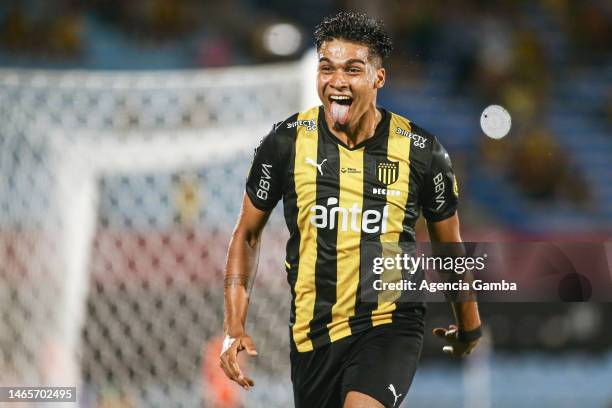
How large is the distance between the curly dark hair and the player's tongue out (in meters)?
0.25

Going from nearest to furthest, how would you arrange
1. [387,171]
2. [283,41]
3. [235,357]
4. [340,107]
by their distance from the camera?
[235,357], [340,107], [387,171], [283,41]

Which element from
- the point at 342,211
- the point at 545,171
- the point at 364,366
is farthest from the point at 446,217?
the point at 545,171

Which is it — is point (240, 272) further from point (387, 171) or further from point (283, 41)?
point (283, 41)

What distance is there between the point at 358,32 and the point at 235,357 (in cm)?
136

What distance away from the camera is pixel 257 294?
615 cm

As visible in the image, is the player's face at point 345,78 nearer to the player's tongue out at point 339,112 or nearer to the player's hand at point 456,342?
the player's tongue out at point 339,112

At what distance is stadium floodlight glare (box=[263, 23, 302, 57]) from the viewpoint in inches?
366

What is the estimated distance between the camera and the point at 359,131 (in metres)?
3.94

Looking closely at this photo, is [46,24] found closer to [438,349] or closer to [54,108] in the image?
[54,108]

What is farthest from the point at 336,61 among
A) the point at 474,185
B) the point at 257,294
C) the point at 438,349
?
the point at 474,185

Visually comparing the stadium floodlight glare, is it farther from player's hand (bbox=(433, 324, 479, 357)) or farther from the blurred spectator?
player's hand (bbox=(433, 324, 479, 357))

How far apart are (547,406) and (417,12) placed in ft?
13.6

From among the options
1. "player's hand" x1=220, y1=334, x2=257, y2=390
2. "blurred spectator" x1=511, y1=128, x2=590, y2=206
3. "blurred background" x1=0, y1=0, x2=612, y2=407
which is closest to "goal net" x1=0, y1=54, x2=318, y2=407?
"blurred background" x1=0, y1=0, x2=612, y2=407

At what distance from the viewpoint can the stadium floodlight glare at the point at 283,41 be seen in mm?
9289
